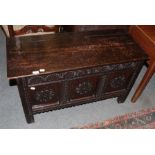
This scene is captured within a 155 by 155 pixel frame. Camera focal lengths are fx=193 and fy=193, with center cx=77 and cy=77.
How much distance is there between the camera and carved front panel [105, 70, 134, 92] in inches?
65.1

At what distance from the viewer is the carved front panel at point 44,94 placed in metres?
1.46

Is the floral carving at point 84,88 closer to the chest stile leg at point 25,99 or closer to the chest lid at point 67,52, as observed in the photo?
the chest lid at point 67,52

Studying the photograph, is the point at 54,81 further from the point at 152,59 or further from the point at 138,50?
the point at 152,59

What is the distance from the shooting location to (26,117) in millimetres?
1668

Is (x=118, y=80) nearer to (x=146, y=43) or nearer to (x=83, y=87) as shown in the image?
(x=83, y=87)

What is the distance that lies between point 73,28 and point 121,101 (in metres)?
0.92

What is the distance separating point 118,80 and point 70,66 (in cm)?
54

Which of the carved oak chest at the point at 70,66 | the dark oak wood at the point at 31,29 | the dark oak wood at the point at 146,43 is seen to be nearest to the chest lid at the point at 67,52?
the carved oak chest at the point at 70,66

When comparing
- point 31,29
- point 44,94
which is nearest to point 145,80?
point 44,94

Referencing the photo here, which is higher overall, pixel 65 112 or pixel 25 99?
pixel 25 99

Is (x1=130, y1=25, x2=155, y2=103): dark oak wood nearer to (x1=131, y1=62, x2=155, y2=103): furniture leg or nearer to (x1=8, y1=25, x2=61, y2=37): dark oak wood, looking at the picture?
(x1=131, y1=62, x2=155, y2=103): furniture leg

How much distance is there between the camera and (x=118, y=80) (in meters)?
1.72

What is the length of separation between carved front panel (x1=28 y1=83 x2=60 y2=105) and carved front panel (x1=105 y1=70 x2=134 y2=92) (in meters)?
0.48
